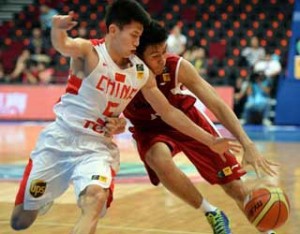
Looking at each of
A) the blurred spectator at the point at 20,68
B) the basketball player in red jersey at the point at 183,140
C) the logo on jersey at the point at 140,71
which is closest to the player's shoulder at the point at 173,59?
the basketball player in red jersey at the point at 183,140

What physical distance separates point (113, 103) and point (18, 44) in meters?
16.3

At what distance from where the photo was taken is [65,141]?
13.8ft

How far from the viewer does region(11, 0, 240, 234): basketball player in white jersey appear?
405cm

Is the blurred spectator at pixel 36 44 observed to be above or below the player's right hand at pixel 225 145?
below

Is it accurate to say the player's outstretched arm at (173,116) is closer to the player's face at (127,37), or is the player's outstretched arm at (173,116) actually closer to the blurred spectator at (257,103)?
the player's face at (127,37)

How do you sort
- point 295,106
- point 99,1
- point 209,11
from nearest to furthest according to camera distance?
point 295,106
point 209,11
point 99,1

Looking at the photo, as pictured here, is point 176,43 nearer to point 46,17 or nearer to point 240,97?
point 240,97

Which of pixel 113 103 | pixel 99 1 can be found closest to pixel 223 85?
pixel 99 1

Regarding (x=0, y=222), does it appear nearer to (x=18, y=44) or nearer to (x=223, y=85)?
(x=223, y=85)

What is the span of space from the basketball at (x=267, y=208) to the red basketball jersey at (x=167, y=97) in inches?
38.1

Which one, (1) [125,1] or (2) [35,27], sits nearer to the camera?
(1) [125,1]

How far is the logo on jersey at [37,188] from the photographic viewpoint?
13.9 feet

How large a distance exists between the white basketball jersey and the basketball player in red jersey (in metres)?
0.46

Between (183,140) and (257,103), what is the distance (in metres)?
10.7
